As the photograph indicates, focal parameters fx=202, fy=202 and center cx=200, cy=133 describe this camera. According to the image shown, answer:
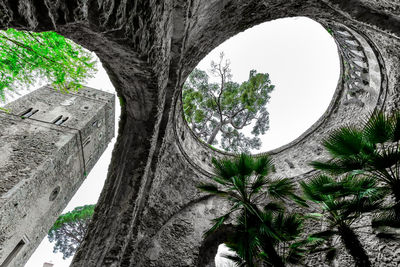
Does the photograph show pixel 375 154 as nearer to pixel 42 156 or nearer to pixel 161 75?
pixel 161 75

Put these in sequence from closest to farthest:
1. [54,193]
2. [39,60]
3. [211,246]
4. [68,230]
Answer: [39,60], [211,246], [54,193], [68,230]

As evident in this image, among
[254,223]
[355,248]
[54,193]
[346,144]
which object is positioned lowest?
[355,248]

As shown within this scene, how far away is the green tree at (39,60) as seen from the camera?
4.26 metres

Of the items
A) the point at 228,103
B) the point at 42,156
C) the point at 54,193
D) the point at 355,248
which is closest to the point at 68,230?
the point at 54,193

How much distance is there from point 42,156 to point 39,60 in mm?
8556

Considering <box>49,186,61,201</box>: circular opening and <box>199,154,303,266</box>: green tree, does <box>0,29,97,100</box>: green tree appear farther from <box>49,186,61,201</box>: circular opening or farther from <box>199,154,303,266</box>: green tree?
<box>49,186,61,201</box>: circular opening

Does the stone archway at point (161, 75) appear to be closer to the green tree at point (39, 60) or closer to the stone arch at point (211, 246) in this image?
the stone arch at point (211, 246)

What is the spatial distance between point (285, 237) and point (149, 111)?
3.15 meters

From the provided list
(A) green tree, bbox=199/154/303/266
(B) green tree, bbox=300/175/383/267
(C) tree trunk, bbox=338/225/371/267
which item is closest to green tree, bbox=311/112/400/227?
(B) green tree, bbox=300/175/383/267

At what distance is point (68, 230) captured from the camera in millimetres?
17875

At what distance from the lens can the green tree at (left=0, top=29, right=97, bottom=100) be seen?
4.26 meters

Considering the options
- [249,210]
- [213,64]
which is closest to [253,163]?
[249,210]

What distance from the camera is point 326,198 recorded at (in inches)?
141

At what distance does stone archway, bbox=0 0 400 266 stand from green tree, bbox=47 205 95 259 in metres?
15.7
